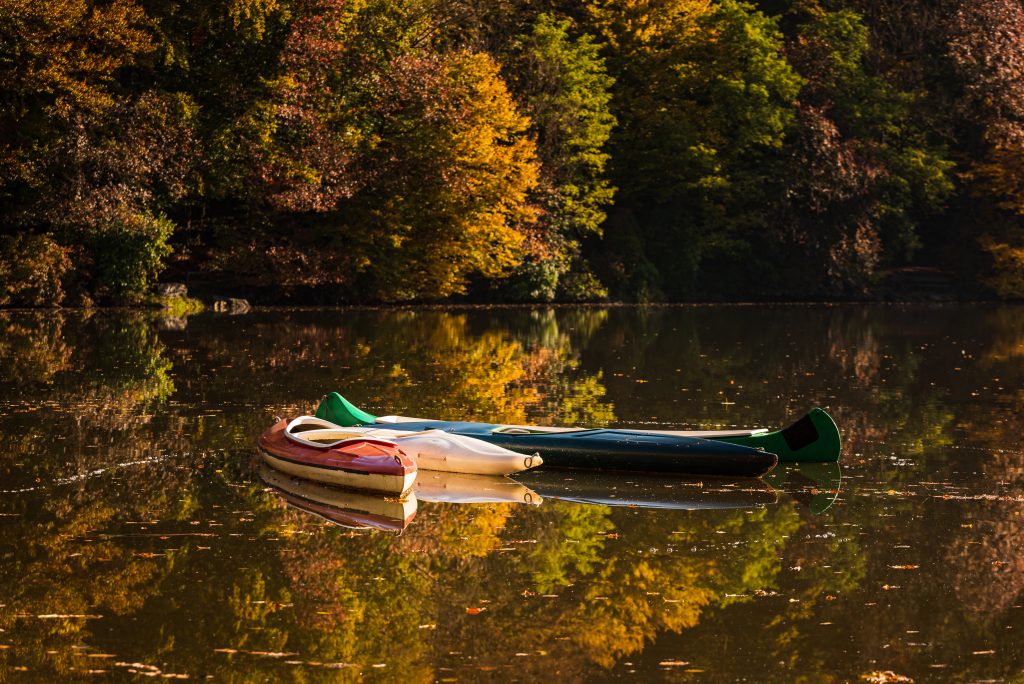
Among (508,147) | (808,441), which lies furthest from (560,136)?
(808,441)

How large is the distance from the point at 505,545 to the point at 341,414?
5.53 m

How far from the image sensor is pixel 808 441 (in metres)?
16.3

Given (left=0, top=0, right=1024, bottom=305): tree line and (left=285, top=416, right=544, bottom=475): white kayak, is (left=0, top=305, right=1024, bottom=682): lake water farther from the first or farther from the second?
(left=0, top=0, right=1024, bottom=305): tree line

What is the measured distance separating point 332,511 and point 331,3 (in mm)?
30111

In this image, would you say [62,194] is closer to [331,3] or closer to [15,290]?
[15,290]

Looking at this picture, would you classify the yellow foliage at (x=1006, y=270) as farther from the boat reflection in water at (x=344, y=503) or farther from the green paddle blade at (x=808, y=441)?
the boat reflection in water at (x=344, y=503)

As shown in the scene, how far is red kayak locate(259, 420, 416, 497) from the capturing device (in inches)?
567

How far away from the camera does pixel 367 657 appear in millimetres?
9172

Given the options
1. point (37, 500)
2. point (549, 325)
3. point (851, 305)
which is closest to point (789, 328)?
point (549, 325)

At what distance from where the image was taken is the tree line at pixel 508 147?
38969 millimetres

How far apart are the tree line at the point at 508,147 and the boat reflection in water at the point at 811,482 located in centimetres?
2652

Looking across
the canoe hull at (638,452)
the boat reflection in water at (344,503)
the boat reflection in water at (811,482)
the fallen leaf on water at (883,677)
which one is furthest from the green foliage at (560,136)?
the fallen leaf on water at (883,677)

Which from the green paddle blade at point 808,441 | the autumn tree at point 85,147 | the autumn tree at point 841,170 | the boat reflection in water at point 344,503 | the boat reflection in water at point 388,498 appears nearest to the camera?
the boat reflection in water at point 344,503

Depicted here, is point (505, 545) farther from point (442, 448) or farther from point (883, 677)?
point (883, 677)
